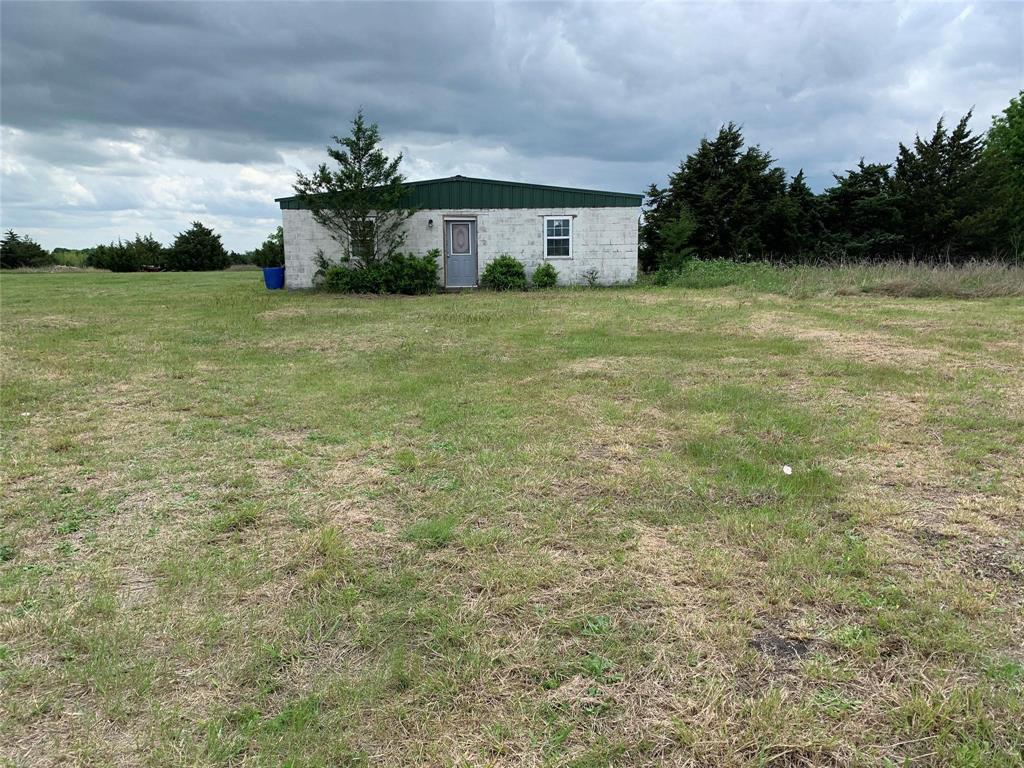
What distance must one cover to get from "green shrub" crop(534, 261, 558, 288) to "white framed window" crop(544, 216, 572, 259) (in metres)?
0.46

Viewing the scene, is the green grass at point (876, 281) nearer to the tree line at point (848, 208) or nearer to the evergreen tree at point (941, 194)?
the tree line at point (848, 208)

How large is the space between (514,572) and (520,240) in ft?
48.5

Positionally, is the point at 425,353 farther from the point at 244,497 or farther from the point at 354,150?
the point at 354,150

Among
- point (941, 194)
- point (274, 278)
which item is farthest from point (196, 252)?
point (941, 194)

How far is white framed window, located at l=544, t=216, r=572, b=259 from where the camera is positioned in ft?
55.1

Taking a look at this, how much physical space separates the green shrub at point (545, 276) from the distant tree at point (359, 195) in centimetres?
371

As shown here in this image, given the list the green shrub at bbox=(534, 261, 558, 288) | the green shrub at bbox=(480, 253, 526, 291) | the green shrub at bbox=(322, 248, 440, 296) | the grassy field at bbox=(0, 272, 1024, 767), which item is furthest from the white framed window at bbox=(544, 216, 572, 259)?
the grassy field at bbox=(0, 272, 1024, 767)

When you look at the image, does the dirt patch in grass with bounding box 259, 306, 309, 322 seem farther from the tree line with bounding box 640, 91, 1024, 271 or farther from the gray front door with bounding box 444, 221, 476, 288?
the tree line with bounding box 640, 91, 1024, 271

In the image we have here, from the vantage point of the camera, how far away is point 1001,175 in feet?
86.7

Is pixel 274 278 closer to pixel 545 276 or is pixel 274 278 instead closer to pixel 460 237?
pixel 460 237

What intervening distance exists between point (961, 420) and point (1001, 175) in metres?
29.4

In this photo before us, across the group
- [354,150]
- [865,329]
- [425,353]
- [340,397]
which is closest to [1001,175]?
[865,329]

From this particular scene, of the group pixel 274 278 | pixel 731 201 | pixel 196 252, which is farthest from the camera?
pixel 196 252

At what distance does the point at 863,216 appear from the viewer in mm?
24469
